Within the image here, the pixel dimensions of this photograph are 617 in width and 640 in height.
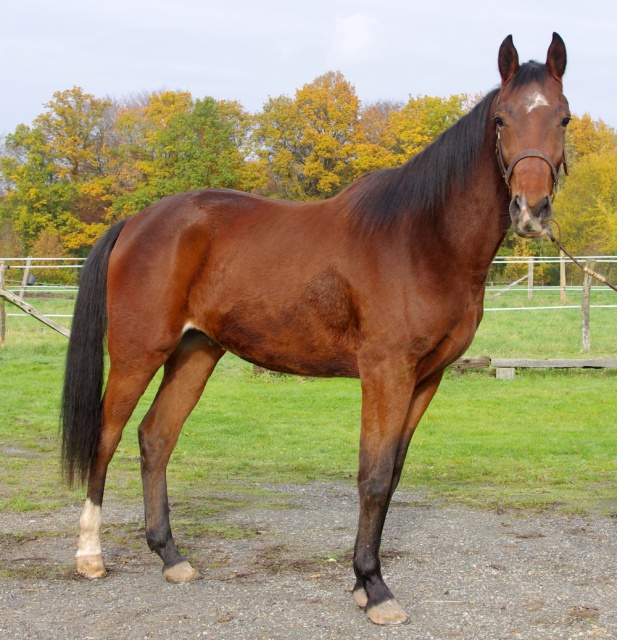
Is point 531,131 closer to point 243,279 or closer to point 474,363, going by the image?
point 243,279

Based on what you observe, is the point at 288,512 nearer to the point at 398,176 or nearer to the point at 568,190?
the point at 398,176

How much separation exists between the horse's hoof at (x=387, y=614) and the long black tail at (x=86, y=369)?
192cm

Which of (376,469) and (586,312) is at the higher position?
(586,312)

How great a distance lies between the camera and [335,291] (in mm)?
3918

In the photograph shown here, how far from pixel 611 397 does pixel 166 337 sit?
8.37m

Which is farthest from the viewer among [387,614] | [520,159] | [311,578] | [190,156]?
[190,156]

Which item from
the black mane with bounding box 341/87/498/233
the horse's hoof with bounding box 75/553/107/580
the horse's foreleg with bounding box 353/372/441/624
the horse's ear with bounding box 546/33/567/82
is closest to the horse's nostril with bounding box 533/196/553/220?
the black mane with bounding box 341/87/498/233

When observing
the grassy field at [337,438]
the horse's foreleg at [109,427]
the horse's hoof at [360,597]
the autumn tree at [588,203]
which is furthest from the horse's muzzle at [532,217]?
the autumn tree at [588,203]

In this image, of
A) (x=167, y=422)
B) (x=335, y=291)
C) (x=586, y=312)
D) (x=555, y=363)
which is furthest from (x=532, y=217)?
(x=586, y=312)

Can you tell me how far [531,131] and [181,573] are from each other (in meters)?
2.98

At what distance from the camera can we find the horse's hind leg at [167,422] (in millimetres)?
4352

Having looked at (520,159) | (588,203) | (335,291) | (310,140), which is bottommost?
(335,291)

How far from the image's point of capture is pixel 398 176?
402 cm

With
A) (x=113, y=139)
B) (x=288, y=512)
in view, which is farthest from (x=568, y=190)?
(x=288, y=512)
